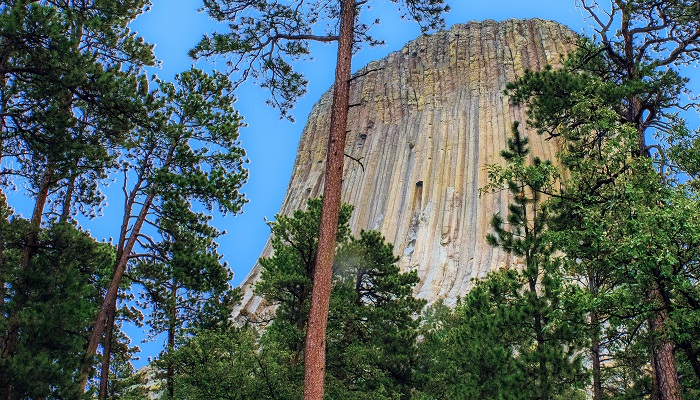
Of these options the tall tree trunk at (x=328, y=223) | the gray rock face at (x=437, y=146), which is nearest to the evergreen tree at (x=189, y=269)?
the tall tree trunk at (x=328, y=223)

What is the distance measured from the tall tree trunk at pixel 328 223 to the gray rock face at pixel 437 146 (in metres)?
35.6

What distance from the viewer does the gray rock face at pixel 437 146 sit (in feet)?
167

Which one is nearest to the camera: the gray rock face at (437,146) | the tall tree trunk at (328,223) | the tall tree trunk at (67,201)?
the tall tree trunk at (328,223)

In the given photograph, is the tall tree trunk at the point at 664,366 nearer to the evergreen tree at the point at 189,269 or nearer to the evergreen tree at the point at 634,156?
the evergreen tree at the point at 634,156

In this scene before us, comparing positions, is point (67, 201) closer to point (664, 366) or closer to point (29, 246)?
point (29, 246)

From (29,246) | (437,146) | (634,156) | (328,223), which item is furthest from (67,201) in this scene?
(437,146)

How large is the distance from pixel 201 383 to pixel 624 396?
30.3 ft

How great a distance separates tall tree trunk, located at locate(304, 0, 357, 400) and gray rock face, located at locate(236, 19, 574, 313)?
35.6 meters

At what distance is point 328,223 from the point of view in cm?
868

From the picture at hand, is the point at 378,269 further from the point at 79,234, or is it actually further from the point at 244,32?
the point at 244,32

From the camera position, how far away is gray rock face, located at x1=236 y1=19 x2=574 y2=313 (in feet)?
167

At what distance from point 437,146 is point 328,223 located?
5224cm

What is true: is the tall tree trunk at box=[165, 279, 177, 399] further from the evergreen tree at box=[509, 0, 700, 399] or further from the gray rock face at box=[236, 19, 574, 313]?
the gray rock face at box=[236, 19, 574, 313]

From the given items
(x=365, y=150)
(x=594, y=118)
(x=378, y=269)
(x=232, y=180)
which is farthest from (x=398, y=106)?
(x=594, y=118)
